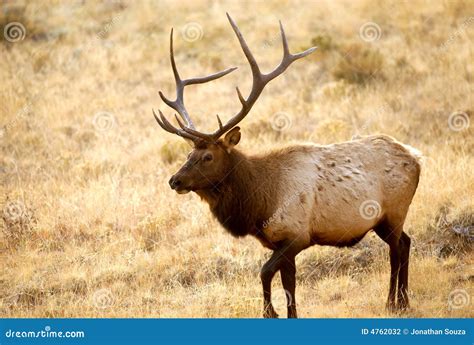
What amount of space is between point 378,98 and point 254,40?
5730 millimetres

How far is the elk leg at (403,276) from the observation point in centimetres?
830

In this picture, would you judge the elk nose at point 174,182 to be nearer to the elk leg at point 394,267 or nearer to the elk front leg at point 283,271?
the elk front leg at point 283,271

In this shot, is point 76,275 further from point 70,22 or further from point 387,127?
point 70,22

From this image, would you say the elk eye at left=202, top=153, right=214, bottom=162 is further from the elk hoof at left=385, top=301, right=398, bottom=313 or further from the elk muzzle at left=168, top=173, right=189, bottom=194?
the elk hoof at left=385, top=301, right=398, bottom=313

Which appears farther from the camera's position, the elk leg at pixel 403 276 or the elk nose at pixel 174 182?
the elk leg at pixel 403 276

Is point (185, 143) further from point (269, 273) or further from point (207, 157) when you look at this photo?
point (269, 273)

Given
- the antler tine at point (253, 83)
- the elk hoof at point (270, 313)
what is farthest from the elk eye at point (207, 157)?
the elk hoof at point (270, 313)

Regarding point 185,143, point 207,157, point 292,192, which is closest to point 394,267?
point 292,192

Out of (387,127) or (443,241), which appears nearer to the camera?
(443,241)

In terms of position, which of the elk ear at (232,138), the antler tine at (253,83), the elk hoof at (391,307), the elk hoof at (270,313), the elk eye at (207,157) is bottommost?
the elk hoof at (391,307)

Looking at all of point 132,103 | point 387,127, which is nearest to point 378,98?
point 387,127

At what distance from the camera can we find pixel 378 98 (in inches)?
633

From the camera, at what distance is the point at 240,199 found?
797 centimetres

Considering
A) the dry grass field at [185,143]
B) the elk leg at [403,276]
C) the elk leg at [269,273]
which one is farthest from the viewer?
the dry grass field at [185,143]
